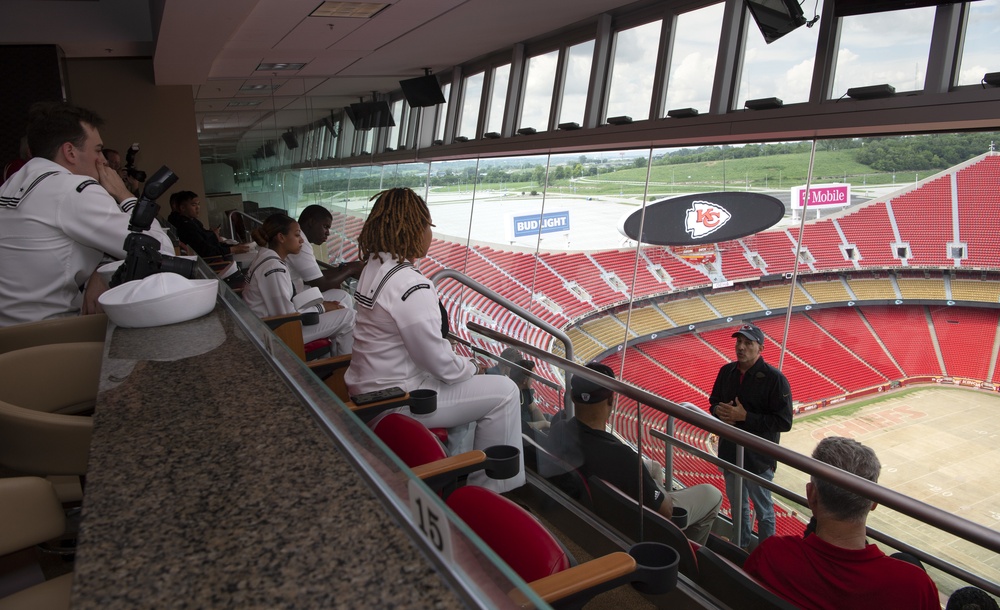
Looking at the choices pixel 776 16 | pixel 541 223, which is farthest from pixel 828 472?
pixel 541 223

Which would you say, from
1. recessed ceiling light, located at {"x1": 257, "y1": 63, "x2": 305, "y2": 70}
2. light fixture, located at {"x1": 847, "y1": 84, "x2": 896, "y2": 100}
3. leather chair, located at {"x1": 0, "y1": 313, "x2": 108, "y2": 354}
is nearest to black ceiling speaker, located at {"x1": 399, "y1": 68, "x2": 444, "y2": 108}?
recessed ceiling light, located at {"x1": 257, "y1": 63, "x2": 305, "y2": 70}

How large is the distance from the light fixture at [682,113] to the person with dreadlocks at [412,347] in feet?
11.9

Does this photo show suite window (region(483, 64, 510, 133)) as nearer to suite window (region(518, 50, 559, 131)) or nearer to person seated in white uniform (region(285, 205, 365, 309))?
suite window (region(518, 50, 559, 131))

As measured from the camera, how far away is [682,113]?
5.73 m

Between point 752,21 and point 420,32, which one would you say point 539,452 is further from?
point 420,32

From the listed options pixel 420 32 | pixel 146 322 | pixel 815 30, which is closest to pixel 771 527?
pixel 146 322

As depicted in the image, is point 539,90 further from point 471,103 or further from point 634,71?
point 471,103

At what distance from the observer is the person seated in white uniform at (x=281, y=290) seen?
4.25 meters

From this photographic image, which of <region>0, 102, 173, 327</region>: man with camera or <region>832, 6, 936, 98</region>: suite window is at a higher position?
<region>832, 6, 936, 98</region>: suite window

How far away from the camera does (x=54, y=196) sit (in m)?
2.23

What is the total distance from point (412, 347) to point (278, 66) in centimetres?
816

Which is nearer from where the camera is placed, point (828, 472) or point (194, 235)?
point (828, 472)

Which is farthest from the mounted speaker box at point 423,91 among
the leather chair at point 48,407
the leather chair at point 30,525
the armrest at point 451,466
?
the leather chair at point 30,525

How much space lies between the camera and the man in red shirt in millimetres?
1838
